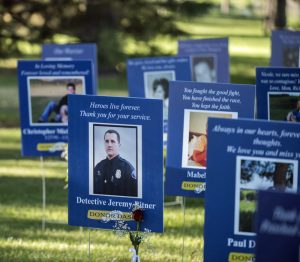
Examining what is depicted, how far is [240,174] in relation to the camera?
6527 mm

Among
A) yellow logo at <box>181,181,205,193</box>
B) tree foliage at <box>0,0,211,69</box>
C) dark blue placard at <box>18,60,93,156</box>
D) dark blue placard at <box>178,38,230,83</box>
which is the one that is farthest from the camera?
tree foliage at <box>0,0,211,69</box>

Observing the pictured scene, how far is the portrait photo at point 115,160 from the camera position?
7477mm

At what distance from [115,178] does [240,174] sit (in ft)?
4.38

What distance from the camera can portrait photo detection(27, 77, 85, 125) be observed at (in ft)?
37.3

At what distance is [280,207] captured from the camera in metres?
5.12

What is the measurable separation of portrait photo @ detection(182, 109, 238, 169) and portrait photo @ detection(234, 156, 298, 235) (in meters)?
2.01

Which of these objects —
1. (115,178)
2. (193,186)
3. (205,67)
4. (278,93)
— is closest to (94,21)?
(205,67)

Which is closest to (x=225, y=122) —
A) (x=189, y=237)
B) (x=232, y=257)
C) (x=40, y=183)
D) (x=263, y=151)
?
(x=263, y=151)

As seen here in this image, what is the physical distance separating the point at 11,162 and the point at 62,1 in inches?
460

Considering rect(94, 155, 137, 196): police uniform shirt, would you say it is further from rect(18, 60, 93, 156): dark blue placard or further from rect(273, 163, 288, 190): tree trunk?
rect(18, 60, 93, 156): dark blue placard

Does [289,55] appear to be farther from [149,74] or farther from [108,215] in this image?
[108,215]

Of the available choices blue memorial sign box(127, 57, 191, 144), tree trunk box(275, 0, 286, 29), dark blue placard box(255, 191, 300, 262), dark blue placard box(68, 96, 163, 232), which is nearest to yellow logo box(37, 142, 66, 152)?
blue memorial sign box(127, 57, 191, 144)

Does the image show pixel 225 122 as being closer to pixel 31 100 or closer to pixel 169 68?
pixel 31 100

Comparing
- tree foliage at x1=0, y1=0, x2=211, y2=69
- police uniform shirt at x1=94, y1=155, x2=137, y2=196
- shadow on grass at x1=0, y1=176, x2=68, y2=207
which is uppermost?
tree foliage at x1=0, y1=0, x2=211, y2=69
